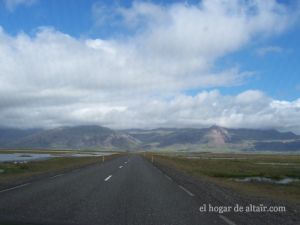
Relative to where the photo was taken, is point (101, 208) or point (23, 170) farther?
point (23, 170)

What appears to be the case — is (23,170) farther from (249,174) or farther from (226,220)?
(226,220)

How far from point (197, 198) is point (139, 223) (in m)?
6.04

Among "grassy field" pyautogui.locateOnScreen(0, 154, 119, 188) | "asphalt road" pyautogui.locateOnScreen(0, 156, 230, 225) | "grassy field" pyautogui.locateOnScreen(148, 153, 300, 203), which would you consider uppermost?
"asphalt road" pyautogui.locateOnScreen(0, 156, 230, 225)

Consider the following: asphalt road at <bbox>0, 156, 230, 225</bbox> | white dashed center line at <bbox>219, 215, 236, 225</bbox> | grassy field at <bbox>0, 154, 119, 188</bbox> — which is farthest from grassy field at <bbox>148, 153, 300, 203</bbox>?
grassy field at <bbox>0, 154, 119, 188</bbox>

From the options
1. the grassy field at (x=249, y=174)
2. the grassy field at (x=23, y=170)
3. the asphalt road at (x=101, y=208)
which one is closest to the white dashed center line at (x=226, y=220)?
the asphalt road at (x=101, y=208)

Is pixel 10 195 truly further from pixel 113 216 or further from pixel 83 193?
pixel 113 216

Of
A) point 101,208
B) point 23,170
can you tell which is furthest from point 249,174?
point 101,208

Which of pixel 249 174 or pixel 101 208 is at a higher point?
pixel 101 208

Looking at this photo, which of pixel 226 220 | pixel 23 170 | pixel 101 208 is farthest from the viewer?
pixel 23 170

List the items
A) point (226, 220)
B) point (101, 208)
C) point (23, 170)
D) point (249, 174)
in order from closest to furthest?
point (226, 220), point (101, 208), point (23, 170), point (249, 174)

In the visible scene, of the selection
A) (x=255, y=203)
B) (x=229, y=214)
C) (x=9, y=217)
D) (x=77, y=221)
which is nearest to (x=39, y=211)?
(x=9, y=217)

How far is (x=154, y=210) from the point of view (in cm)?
1216

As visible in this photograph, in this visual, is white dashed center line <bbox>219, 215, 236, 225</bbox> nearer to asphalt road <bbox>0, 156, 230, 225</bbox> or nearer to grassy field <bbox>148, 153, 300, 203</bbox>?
asphalt road <bbox>0, 156, 230, 225</bbox>

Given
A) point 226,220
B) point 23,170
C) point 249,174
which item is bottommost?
point 249,174
